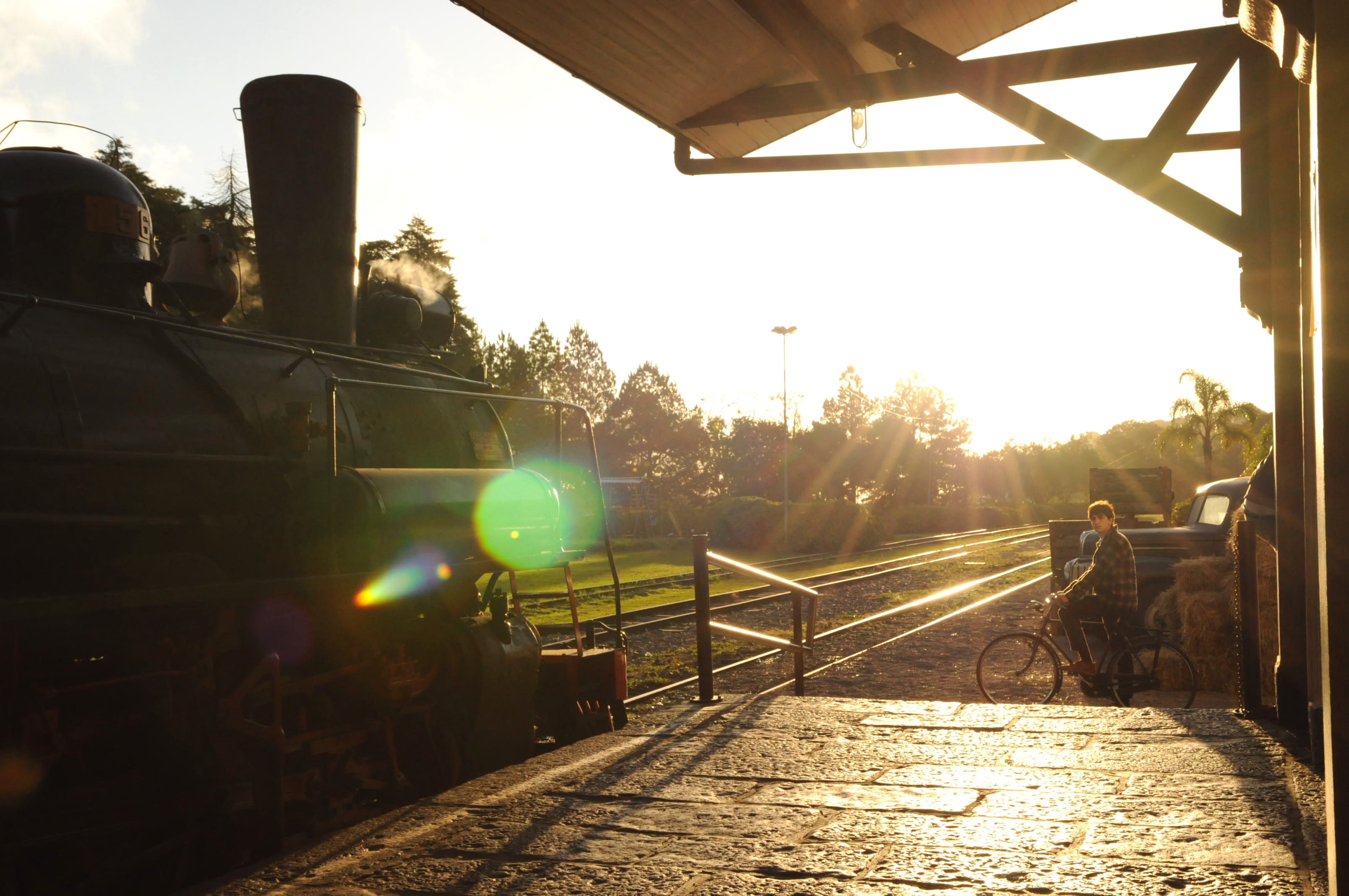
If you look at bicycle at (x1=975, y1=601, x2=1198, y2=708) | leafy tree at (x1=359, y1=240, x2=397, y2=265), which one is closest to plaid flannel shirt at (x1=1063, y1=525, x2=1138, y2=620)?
bicycle at (x1=975, y1=601, x2=1198, y2=708)

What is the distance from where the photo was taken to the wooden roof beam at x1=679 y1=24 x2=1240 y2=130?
17.8 feet

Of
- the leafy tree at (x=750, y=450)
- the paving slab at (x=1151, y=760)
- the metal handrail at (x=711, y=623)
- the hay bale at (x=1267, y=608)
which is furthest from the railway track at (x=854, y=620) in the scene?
the leafy tree at (x=750, y=450)

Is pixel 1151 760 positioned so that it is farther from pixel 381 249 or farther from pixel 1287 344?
pixel 381 249

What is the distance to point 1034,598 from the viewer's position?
752 inches

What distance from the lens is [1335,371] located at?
5.86 feet

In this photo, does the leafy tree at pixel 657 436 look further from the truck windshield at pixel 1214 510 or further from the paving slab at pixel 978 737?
the paving slab at pixel 978 737

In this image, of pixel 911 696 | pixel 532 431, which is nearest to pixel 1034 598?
pixel 911 696

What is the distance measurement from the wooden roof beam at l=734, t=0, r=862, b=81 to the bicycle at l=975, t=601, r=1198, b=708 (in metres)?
5.03

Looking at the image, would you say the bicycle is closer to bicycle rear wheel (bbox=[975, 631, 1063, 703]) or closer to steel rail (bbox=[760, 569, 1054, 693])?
bicycle rear wheel (bbox=[975, 631, 1063, 703])

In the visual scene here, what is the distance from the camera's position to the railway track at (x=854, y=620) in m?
10.5

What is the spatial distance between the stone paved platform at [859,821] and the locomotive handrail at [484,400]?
143 cm

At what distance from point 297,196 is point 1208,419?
56845 mm

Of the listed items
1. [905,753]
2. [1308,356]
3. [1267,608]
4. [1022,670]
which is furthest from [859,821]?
[1267,608]

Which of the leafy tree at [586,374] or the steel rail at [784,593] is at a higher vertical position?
Answer: the leafy tree at [586,374]
